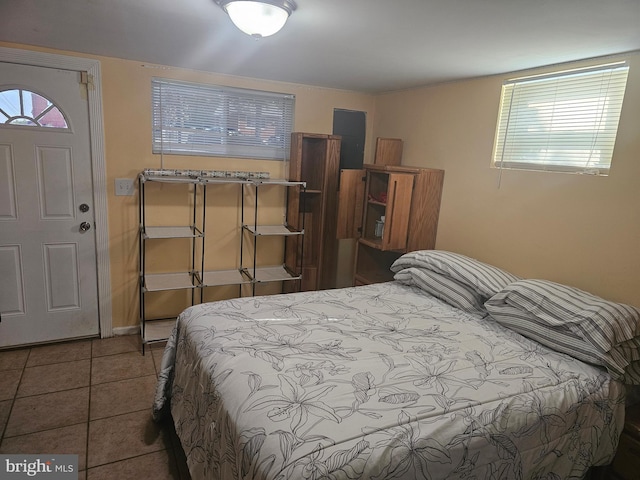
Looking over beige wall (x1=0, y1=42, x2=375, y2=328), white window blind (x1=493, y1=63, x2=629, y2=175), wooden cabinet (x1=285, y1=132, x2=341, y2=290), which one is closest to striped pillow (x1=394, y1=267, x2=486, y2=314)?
white window blind (x1=493, y1=63, x2=629, y2=175)

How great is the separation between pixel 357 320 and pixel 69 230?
226 centimetres

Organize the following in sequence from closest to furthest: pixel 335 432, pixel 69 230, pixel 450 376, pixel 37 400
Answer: pixel 335 432
pixel 450 376
pixel 37 400
pixel 69 230

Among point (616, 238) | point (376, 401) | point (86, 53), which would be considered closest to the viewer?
point (376, 401)

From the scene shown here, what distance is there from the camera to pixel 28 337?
300 centimetres

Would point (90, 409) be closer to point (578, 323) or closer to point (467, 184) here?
point (578, 323)

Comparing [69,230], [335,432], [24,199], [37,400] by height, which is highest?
[24,199]

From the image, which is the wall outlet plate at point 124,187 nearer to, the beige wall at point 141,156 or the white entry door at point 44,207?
the beige wall at point 141,156

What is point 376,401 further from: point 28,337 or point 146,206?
point 28,337

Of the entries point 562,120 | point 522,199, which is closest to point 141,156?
point 522,199

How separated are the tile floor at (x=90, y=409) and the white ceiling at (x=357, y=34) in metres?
2.11

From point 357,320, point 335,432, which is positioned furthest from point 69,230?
point 335,432

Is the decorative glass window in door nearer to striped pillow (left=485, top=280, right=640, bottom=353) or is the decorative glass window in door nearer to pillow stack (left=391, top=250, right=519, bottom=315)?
pillow stack (left=391, top=250, right=519, bottom=315)

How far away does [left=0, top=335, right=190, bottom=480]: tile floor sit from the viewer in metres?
2.02

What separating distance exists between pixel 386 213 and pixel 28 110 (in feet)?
Answer: 8.41
